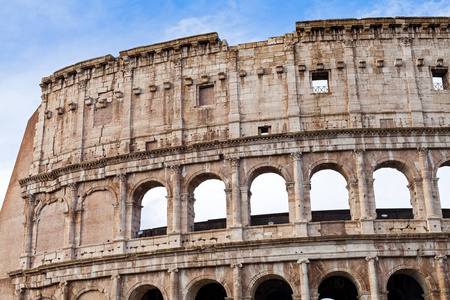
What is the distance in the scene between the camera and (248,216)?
23672mm

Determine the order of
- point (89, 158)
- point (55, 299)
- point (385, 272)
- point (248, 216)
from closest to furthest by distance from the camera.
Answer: point (385, 272), point (248, 216), point (55, 299), point (89, 158)

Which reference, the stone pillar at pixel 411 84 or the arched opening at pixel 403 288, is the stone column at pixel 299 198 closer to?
the stone pillar at pixel 411 84

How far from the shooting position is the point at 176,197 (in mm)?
24500

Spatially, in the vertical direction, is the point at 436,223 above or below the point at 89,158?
below

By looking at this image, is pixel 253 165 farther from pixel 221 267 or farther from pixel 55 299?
pixel 55 299

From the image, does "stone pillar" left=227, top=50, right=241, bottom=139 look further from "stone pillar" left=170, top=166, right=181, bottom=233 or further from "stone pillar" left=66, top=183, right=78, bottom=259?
"stone pillar" left=66, top=183, right=78, bottom=259

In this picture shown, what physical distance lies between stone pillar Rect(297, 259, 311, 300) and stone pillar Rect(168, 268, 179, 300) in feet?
14.7

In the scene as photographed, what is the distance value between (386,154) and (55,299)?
1394cm

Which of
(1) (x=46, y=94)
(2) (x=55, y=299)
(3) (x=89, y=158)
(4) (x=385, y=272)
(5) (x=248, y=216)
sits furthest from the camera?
(1) (x=46, y=94)

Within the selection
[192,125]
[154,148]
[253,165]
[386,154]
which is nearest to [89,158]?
[154,148]

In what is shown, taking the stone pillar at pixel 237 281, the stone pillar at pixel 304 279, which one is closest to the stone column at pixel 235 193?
the stone pillar at pixel 237 281

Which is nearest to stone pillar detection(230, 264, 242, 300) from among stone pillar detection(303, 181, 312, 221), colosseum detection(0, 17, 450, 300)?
colosseum detection(0, 17, 450, 300)

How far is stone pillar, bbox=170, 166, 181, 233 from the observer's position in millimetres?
24109

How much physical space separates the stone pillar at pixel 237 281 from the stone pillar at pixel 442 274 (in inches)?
266
